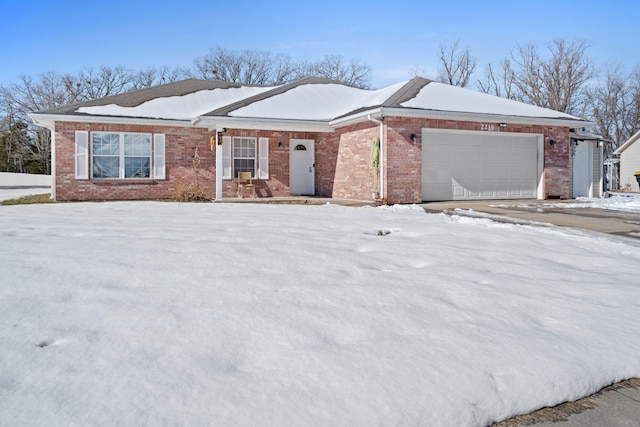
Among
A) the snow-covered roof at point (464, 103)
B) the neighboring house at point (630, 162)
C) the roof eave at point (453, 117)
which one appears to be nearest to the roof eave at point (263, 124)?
the roof eave at point (453, 117)

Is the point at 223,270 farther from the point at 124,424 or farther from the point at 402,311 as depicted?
the point at 124,424

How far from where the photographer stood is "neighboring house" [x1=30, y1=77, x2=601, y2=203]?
1328 cm

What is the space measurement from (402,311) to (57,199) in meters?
14.3

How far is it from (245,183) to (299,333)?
13460 millimetres

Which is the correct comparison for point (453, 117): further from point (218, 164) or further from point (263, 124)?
point (218, 164)

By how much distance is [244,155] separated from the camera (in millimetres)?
15797

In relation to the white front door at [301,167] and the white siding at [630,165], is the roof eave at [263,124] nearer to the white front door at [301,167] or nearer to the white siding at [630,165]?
the white front door at [301,167]

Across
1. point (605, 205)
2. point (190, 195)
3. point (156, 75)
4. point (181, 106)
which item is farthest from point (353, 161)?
point (156, 75)

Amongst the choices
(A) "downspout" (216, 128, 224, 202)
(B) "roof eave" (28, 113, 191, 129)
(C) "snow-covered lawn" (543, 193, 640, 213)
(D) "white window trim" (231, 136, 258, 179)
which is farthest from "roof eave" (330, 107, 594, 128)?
(B) "roof eave" (28, 113, 191, 129)

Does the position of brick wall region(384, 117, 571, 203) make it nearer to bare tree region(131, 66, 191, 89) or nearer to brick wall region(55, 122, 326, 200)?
brick wall region(55, 122, 326, 200)

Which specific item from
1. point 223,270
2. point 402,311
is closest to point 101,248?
point 223,270

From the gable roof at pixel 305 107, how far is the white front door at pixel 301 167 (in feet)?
4.26

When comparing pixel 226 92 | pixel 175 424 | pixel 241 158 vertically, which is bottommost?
pixel 175 424

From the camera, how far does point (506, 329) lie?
2.88m
